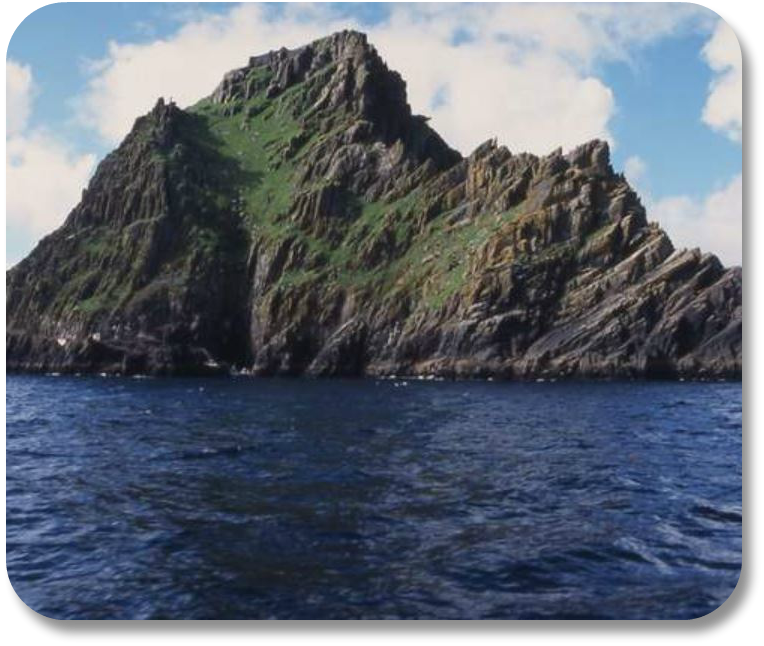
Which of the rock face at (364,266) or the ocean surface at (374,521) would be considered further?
the rock face at (364,266)

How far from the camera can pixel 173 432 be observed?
4394 centimetres

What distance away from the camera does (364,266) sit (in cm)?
15125

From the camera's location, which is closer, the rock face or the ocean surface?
the ocean surface

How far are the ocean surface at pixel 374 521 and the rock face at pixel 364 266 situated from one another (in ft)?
246

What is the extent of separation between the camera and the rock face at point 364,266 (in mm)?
117438

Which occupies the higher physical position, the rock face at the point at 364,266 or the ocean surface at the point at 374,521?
the rock face at the point at 364,266

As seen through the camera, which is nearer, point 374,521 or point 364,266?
point 374,521

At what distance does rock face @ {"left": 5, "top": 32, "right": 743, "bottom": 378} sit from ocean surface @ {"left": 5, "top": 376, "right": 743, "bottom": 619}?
74.9m

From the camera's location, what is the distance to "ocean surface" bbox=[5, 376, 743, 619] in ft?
49.7

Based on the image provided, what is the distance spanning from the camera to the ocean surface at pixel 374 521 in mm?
15156

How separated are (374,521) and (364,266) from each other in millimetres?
131180
